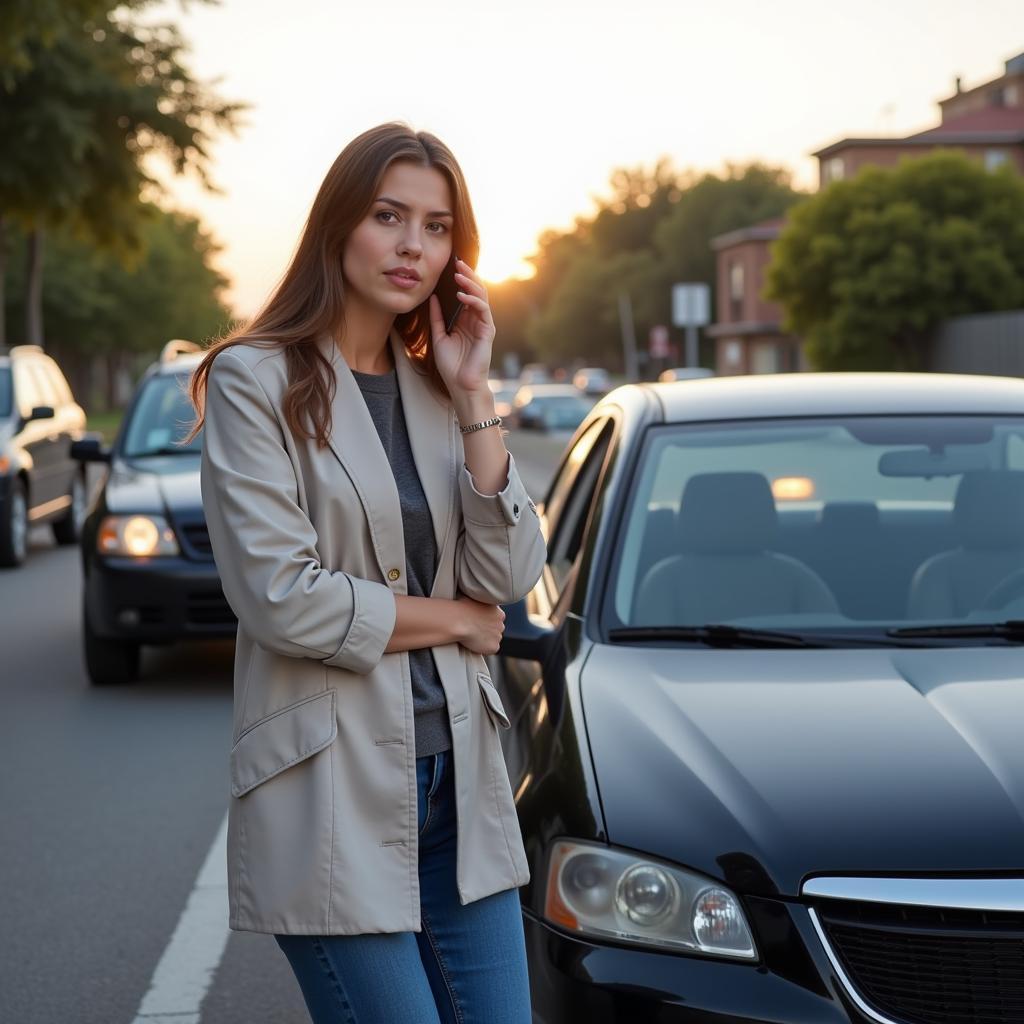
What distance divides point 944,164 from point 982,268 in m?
3.35

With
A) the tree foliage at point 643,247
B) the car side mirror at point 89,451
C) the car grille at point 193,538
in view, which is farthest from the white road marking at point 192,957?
the tree foliage at point 643,247

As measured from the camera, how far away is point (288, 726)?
2258mm

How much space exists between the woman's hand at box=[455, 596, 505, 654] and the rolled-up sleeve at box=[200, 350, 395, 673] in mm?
138

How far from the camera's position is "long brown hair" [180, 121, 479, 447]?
2.39m

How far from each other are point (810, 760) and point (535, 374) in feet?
366

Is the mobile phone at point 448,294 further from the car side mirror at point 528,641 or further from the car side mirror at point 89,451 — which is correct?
the car side mirror at point 89,451

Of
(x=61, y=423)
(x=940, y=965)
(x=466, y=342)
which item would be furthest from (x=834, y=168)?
(x=466, y=342)

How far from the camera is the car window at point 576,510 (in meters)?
4.66

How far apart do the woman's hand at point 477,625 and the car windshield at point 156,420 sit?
7.53m

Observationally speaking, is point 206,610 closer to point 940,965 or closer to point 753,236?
point 940,965

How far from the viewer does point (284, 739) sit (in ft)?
7.39

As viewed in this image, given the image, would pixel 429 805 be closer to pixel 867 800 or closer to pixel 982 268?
pixel 867 800

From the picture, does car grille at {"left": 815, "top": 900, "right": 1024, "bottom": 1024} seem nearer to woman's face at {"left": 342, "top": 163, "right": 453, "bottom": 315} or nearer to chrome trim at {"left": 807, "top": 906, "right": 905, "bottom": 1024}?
chrome trim at {"left": 807, "top": 906, "right": 905, "bottom": 1024}

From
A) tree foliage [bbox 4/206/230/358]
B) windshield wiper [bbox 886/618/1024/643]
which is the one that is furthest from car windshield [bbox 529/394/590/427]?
windshield wiper [bbox 886/618/1024/643]
